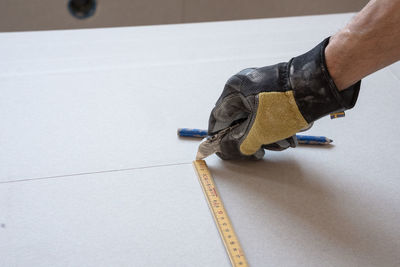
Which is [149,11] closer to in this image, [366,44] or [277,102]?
[277,102]

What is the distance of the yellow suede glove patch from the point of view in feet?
4.82

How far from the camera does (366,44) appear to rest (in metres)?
1.32

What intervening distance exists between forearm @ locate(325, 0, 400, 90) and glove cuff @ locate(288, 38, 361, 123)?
0.08 ft

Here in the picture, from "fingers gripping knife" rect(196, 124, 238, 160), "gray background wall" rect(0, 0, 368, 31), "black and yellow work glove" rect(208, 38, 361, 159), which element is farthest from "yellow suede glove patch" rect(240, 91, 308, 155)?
"gray background wall" rect(0, 0, 368, 31)

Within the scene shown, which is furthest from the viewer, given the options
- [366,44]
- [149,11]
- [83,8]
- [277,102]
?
[149,11]

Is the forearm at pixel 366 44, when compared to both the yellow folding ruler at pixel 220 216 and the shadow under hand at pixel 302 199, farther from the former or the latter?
the yellow folding ruler at pixel 220 216

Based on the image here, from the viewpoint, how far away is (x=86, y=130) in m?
1.88

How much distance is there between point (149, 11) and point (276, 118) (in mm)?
2651

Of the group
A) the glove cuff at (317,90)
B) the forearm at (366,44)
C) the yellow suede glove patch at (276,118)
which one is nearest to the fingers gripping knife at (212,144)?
the yellow suede glove patch at (276,118)

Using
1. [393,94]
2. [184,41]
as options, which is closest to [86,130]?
[184,41]

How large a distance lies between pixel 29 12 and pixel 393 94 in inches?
109

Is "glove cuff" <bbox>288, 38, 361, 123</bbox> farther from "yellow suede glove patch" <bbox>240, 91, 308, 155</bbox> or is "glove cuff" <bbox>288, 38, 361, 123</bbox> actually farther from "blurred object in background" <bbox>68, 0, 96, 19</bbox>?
"blurred object in background" <bbox>68, 0, 96, 19</bbox>

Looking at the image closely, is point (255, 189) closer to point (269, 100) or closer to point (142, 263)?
point (269, 100)

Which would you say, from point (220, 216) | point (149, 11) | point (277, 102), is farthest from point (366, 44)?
point (149, 11)
